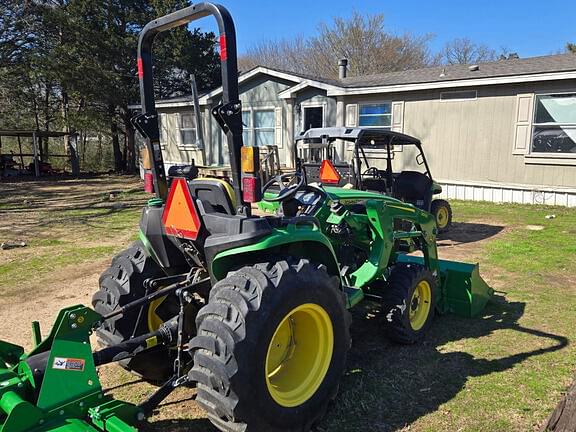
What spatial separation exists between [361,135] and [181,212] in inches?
200

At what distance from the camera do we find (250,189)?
8.22ft

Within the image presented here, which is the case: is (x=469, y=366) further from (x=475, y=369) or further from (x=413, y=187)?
(x=413, y=187)

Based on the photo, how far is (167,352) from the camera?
3400 millimetres

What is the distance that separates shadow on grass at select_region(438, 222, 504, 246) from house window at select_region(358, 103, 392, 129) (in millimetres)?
5114

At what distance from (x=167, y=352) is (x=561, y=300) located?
4.18 m

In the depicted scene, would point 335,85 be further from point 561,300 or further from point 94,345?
point 94,345

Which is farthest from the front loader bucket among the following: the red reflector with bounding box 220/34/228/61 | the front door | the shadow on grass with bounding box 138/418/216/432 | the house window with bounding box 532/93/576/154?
the front door

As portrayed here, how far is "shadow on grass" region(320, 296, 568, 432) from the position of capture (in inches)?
119

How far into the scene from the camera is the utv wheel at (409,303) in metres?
3.92

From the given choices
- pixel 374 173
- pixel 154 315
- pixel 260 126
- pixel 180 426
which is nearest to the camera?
pixel 180 426

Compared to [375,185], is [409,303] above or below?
below

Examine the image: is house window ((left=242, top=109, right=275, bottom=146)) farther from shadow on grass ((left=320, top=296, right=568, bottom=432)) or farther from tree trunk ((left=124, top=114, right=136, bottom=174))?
shadow on grass ((left=320, top=296, right=568, bottom=432))

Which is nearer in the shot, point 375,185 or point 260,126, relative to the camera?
point 375,185

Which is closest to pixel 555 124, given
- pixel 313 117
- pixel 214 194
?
pixel 313 117
